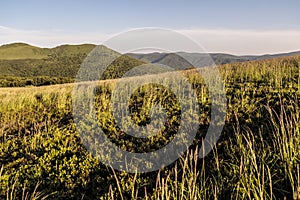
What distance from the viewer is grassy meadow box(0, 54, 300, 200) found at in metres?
3.83

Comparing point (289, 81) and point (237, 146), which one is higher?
point (289, 81)

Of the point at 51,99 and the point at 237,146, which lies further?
the point at 51,99

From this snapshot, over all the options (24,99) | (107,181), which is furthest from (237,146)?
(24,99)

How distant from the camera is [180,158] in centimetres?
541

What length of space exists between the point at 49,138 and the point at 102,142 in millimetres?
1415

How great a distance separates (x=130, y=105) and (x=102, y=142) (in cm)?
224

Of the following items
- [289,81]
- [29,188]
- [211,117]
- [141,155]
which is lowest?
[29,188]

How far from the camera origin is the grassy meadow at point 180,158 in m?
3.83

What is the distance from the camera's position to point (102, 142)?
265 inches

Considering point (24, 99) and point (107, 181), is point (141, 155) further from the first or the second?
point (24, 99)

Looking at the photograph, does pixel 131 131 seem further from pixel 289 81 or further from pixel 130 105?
pixel 289 81

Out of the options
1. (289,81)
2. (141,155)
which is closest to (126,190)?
(141,155)

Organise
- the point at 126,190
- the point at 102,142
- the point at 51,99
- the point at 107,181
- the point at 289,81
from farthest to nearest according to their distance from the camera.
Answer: the point at 51,99
the point at 289,81
the point at 102,142
the point at 107,181
the point at 126,190

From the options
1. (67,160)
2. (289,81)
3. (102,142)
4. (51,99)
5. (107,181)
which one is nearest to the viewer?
(107,181)
